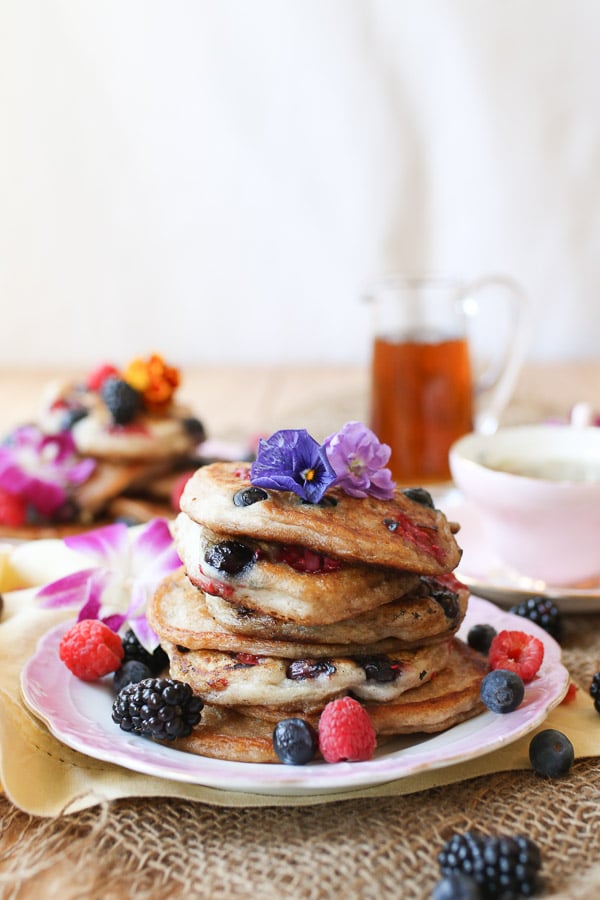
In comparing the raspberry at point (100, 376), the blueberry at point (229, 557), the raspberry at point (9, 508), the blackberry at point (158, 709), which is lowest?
the raspberry at point (9, 508)

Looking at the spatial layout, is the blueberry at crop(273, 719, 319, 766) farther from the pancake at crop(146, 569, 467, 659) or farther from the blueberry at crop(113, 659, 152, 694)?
the blueberry at crop(113, 659, 152, 694)

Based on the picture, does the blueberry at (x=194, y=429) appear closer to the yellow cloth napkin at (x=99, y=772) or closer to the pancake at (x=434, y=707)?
the yellow cloth napkin at (x=99, y=772)

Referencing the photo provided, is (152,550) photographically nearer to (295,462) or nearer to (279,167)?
(295,462)

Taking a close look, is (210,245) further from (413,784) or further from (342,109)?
(413,784)

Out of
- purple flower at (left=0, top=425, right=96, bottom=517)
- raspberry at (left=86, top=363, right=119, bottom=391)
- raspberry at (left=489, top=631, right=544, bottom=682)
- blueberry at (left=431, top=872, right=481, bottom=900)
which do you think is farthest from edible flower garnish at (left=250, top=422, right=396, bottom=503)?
raspberry at (left=86, top=363, right=119, bottom=391)

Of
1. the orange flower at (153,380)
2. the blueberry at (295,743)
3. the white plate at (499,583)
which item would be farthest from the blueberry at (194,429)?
the blueberry at (295,743)
